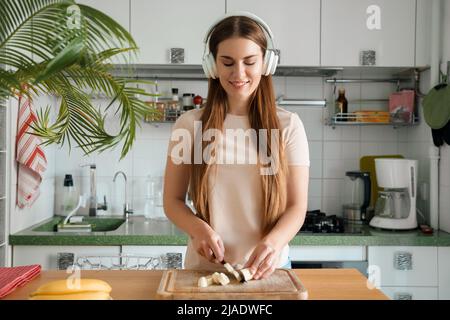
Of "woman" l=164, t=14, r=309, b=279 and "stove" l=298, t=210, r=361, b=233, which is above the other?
"woman" l=164, t=14, r=309, b=279

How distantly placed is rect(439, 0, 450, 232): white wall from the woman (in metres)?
1.48

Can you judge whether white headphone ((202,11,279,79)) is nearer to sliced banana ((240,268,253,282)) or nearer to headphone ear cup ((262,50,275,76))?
headphone ear cup ((262,50,275,76))

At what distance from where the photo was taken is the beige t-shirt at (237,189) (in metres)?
1.34

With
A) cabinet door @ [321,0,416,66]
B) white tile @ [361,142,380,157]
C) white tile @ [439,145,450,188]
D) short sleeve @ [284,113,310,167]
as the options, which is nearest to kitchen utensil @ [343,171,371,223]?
white tile @ [361,142,380,157]

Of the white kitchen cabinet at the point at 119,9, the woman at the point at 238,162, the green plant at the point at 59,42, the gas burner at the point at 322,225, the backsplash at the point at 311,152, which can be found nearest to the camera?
the green plant at the point at 59,42

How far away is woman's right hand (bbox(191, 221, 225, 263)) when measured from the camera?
3.91 feet

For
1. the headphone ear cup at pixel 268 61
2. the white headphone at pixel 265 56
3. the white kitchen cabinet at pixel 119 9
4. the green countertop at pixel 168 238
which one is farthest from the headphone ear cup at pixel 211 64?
the white kitchen cabinet at pixel 119 9

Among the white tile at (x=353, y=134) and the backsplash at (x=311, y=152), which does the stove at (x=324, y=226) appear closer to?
the backsplash at (x=311, y=152)

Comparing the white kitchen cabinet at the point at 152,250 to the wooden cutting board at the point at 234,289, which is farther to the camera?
the white kitchen cabinet at the point at 152,250

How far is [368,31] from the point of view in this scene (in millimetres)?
2654

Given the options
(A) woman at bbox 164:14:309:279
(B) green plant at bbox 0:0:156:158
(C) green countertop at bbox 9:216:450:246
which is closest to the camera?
(B) green plant at bbox 0:0:156:158

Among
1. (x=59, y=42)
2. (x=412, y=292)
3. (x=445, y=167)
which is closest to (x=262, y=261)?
(x=59, y=42)

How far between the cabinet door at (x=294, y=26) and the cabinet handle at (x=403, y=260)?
1013mm

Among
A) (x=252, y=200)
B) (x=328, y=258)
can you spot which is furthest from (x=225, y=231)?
(x=328, y=258)
